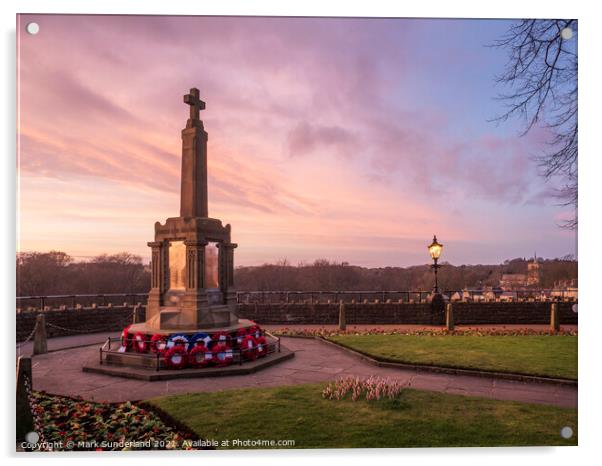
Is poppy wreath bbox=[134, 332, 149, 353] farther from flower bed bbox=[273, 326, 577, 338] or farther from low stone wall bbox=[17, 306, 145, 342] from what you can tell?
flower bed bbox=[273, 326, 577, 338]

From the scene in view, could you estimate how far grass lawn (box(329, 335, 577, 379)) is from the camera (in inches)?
344

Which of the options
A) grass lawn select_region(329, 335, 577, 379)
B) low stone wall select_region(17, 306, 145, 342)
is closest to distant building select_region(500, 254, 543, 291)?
grass lawn select_region(329, 335, 577, 379)

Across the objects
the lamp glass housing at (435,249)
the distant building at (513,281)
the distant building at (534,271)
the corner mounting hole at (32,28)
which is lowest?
the distant building at (513,281)

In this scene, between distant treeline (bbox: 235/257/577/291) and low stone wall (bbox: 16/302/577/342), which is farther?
distant treeline (bbox: 235/257/577/291)

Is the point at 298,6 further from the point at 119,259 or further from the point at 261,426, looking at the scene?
the point at 119,259

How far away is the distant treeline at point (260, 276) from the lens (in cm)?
880

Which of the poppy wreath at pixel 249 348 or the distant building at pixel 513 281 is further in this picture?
the distant building at pixel 513 281

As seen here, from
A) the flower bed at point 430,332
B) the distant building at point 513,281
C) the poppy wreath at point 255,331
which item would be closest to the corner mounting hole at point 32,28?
the poppy wreath at point 255,331

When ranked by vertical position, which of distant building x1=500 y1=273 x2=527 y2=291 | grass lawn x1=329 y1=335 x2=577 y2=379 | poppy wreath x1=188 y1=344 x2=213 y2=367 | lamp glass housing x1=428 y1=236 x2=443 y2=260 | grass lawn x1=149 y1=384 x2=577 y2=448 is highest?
lamp glass housing x1=428 y1=236 x2=443 y2=260

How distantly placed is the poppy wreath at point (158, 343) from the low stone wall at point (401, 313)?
8.43 metres

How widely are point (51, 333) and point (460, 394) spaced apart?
1334cm

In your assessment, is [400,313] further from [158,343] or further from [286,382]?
[158,343]

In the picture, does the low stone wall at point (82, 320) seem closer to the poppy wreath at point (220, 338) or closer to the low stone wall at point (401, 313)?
the low stone wall at point (401, 313)

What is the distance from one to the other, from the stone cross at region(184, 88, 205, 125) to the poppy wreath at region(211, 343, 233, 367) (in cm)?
576
